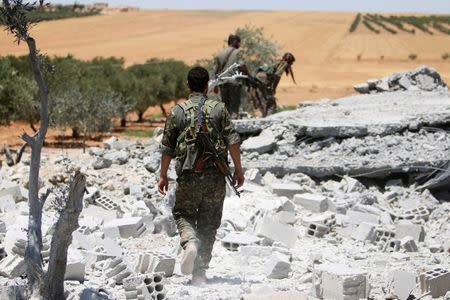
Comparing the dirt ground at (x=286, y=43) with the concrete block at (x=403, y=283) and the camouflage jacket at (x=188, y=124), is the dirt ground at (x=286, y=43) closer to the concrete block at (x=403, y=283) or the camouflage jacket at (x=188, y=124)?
the camouflage jacket at (x=188, y=124)

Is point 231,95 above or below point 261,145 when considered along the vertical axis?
above

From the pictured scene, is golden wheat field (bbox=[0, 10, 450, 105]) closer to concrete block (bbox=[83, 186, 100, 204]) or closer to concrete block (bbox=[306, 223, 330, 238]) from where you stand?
concrete block (bbox=[83, 186, 100, 204])

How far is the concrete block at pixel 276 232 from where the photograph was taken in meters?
7.75

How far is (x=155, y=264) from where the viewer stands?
6395 mm

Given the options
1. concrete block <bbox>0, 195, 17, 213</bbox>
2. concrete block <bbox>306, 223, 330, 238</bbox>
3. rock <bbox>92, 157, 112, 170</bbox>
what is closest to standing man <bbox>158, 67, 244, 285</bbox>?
concrete block <bbox>306, 223, 330, 238</bbox>

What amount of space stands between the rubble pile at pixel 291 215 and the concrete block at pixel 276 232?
14 mm

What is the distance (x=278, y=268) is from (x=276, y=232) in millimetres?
1138

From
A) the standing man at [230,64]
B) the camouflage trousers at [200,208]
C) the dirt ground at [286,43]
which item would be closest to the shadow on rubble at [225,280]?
the camouflage trousers at [200,208]

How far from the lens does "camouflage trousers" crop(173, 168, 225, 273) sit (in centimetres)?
604

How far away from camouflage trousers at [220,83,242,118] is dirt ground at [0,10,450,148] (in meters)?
8.40

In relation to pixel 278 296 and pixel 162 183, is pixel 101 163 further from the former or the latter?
pixel 278 296

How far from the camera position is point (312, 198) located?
30.0 ft

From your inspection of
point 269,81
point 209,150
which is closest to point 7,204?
point 209,150

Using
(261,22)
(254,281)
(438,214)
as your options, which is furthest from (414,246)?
(261,22)
